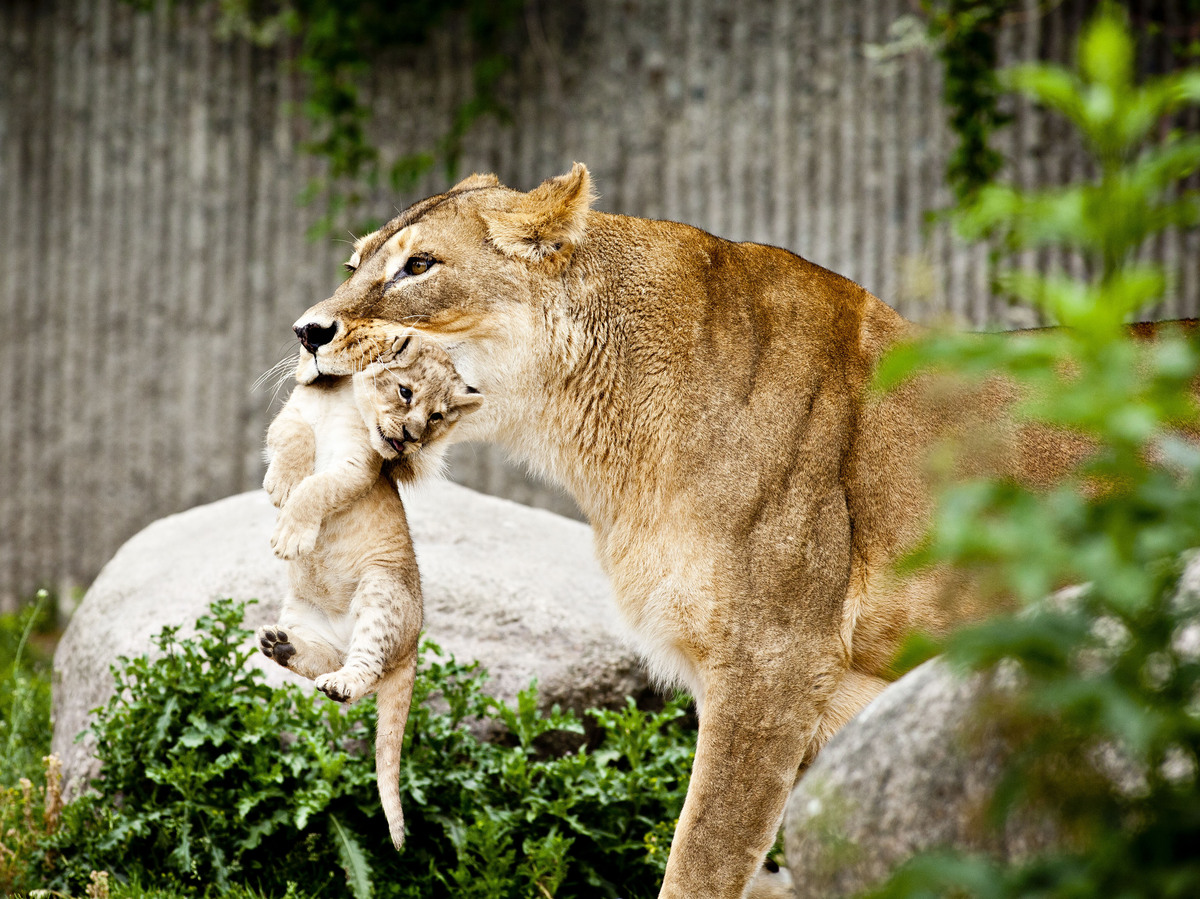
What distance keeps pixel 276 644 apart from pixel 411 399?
64 cm

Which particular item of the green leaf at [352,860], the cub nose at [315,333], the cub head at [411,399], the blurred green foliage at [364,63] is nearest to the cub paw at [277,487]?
the cub head at [411,399]

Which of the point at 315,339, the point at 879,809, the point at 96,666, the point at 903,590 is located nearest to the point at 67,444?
the point at 96,666

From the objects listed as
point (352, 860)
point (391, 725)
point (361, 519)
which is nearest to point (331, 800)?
point (352, 860)

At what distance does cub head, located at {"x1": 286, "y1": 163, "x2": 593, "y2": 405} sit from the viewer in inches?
126

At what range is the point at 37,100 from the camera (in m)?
8.09

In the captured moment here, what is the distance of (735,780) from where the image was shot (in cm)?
298

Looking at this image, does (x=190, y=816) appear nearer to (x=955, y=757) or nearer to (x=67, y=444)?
(x=955, y=757)

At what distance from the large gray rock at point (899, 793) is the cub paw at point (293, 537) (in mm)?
1325

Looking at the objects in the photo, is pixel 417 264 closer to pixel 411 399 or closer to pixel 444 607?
pixel 411 399

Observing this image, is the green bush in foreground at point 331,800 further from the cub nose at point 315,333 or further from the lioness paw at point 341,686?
the cub nose at point 315,333

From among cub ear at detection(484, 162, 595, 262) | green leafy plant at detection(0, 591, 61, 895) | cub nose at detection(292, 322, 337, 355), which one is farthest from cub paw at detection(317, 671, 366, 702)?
green leafy plant at detection(0, 591, 61, 895)

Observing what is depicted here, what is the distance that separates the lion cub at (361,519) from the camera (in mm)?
2916

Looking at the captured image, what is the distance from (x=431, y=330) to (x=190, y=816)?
1.64 metres

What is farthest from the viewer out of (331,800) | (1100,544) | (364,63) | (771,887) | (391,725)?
(364,63)
